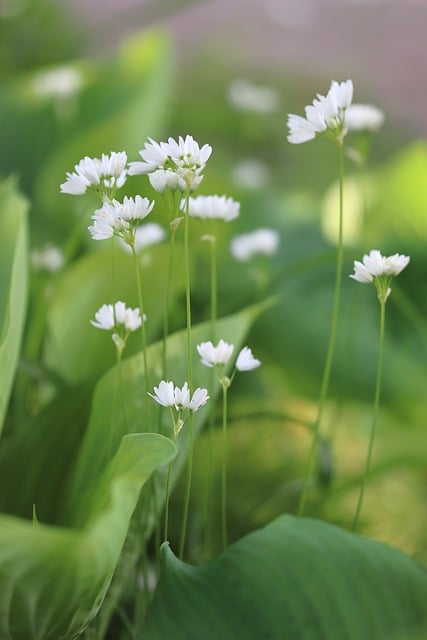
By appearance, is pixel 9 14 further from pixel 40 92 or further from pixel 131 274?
pixel 131 274

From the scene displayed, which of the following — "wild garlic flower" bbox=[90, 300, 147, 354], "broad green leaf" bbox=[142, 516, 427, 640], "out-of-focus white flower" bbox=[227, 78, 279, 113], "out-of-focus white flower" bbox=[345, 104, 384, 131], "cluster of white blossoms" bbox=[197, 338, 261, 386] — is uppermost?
"out-of-focus white flower" bbox=[227, 78, 279, 113]

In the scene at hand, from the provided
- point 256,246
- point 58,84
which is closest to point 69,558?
point 256,246

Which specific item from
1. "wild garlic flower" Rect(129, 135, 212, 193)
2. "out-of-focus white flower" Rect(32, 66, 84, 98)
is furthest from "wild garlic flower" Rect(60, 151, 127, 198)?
"out-of-focus white flower" Rect(32, 66, 84, 98)

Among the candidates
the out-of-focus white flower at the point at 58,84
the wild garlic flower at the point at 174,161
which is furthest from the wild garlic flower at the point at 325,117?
the out-of-focus white flower at the point at 58,84

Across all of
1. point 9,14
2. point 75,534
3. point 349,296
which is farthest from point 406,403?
point 9,14

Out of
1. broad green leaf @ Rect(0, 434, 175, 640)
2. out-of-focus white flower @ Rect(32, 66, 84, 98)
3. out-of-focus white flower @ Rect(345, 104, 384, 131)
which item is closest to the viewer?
broad green leaf @ Rect(0, 434, 175, 640)

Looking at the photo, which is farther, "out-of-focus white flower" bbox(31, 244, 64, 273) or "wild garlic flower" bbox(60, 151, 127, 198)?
"out-of-focus white flower" bbox(31, 244, 64, 273)

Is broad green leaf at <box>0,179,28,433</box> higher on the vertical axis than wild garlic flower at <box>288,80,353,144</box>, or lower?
lower

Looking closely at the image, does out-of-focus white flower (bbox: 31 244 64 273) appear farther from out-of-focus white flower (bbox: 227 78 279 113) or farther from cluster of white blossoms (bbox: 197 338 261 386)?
out-of-focus white flower (bbox: 227 78 279 113)
